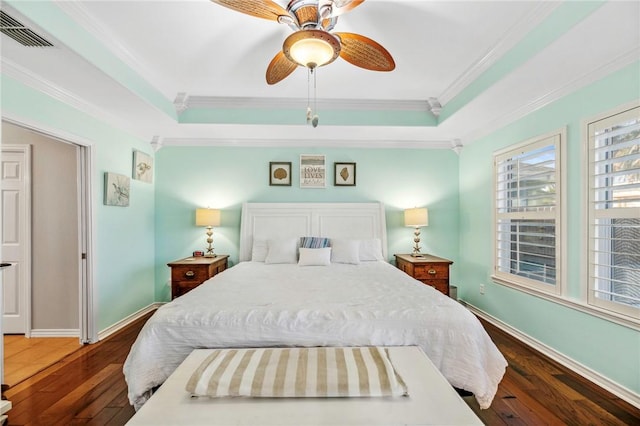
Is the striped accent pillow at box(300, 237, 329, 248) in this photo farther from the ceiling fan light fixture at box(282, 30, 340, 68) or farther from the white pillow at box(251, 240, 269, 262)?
the ceiling fan light fixture at box(282, 30, 340, 68)

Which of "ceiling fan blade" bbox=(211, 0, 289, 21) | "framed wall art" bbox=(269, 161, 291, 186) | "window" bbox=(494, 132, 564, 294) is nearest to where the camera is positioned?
"ceiling fan blade" bbox=(211, 0, 289, 21)

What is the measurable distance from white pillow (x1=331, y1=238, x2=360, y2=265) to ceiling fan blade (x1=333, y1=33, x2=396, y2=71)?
2043 millimetres

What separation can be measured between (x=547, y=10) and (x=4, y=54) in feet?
11.7

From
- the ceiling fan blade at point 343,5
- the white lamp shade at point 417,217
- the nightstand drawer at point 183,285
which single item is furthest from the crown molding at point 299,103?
the nightstand drawer at point 183,285

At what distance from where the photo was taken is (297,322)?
5.76 feet

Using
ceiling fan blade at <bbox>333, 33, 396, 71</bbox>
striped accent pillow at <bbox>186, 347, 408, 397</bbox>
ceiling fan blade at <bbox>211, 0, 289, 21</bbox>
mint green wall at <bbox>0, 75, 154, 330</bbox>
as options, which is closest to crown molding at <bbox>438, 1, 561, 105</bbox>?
ceiling fan blade at <bbox>333, 33, 396, 71</bbox>

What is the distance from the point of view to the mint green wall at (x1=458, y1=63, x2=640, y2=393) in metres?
2.06

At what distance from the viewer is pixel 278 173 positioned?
4211mm

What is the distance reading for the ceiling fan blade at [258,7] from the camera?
1.59 meters

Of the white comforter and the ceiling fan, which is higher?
the ceiling fan

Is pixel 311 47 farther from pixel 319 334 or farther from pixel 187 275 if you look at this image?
pixel 187 275

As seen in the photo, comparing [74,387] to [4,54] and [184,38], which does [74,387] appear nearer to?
[4,54]

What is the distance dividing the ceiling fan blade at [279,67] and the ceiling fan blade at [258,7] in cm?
35

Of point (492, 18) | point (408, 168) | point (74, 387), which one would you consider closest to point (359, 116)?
point (408, 168)
